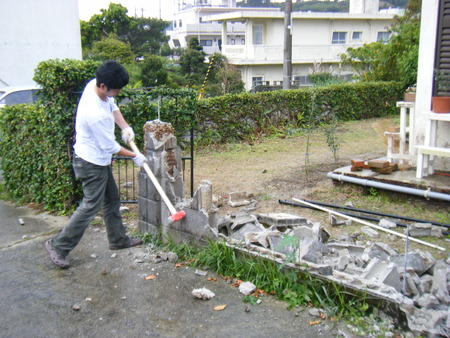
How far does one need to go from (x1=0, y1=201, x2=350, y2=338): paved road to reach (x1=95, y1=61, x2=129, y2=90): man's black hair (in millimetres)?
1826

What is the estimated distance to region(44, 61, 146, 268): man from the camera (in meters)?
4.50

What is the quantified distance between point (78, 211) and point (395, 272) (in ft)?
9.97

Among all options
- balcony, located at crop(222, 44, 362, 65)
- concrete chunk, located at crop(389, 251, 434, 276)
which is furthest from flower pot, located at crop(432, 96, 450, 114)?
balcony, located at crop(222, 44, 362, 65)

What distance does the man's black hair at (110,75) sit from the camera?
446cm

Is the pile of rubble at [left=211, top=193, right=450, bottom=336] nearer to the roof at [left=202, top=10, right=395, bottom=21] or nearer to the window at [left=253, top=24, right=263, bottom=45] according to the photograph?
the roof at [left=202, top=10, right=395, bottom=21]

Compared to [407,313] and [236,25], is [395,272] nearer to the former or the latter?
[407,313]

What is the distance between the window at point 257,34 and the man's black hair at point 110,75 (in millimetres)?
29061

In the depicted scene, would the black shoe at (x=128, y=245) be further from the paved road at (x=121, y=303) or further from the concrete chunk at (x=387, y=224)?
the concrete chunk at (x=387, y=224)

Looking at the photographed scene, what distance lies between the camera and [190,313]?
3.92m

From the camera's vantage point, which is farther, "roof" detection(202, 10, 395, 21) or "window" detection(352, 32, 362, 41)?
"window" detection(352, 32, 362, 41)

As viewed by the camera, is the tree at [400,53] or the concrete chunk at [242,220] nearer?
the concrete chunk at [242,220]

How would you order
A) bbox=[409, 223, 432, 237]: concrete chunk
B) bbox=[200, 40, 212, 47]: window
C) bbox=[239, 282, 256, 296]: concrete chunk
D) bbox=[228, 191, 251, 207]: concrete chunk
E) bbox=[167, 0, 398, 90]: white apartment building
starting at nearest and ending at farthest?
bbox=[239, 282, 256, 296]: concrete chunk → bbox=[409, 223, 432, 237]: concrete chunk → bbox=[228, 191, 251, 207]: concrete chunk → bbox=[167, 0, 398, 90]: white apartment building → bbox=[200, 40, 212, 47]: window

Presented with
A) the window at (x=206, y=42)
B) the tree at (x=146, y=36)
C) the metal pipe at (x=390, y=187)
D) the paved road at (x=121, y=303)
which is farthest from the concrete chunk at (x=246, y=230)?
the window at (x=206, y=42)

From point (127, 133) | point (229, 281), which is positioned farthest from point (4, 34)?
point (229, 281)
